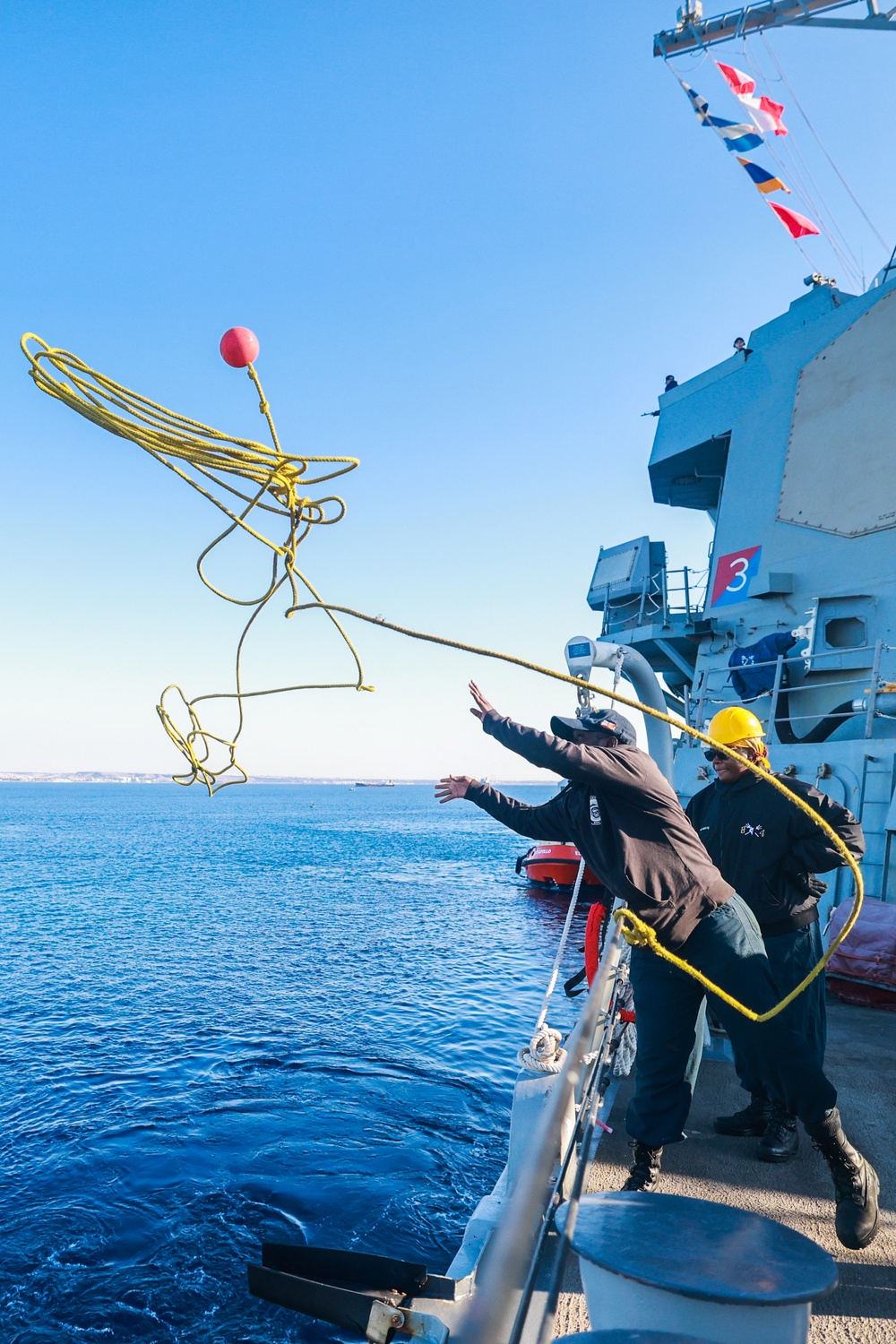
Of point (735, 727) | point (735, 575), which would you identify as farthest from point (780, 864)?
point (735, 575)

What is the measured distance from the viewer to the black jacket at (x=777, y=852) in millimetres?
4320

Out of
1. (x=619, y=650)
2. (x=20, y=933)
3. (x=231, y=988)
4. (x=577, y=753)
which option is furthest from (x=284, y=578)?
(x=20, y=933)

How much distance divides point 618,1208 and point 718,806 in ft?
9.31

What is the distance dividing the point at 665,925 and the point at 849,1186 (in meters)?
1.18

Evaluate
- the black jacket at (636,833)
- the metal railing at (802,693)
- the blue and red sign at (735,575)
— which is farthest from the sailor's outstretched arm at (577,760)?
the blue and red sign at (735,575)

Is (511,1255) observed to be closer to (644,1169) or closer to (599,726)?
(599,726)

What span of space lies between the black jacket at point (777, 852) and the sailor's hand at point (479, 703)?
1.66 m

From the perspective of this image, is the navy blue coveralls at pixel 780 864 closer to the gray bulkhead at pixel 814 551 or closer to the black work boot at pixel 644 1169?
the black work boot at pixel 644 1169

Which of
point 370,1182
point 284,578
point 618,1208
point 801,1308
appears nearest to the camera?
point 801,1308

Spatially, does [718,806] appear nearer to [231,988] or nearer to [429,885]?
[231,988]

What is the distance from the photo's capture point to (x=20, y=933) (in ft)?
67.2

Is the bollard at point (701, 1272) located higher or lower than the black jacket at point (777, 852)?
lower

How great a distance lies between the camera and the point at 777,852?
4.34 m

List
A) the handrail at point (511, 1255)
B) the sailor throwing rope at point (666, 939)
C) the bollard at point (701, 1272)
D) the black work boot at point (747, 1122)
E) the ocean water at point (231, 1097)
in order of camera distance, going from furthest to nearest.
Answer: the ocean water at point (231, 1097)
the black work boot at point (747, 1122)
the sailor throwing rope at point (666, 939)
the bollard at point (701, 1272)
the handrail at point (511, 1255)
